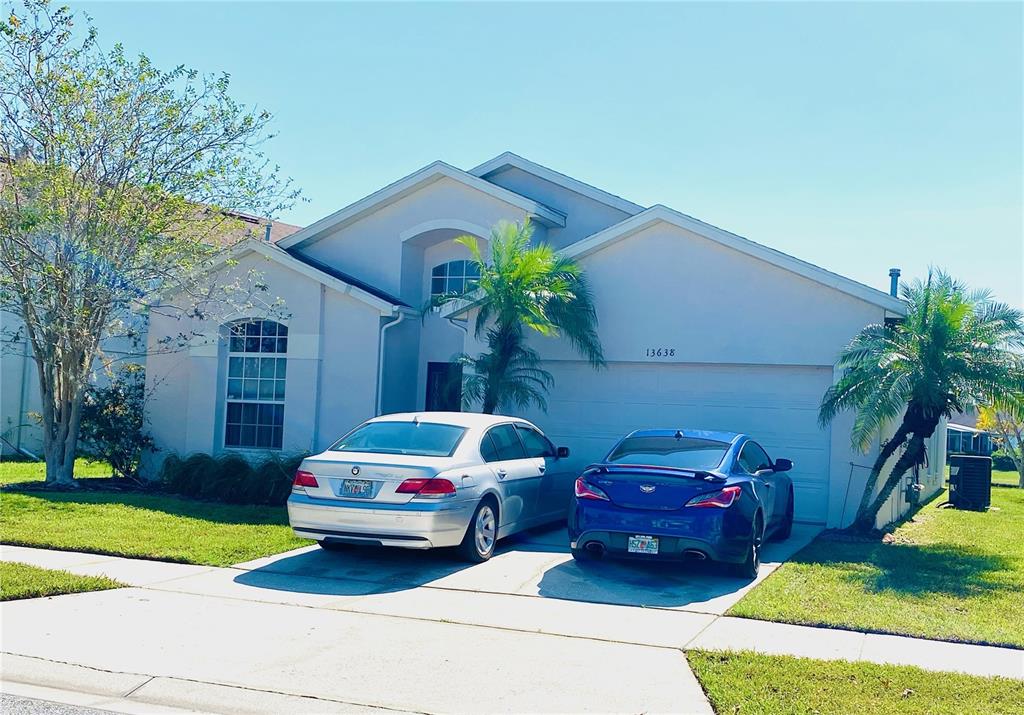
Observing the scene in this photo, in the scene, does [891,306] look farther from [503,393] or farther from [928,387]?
[503,393]

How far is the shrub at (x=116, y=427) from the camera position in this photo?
1662 centimetres

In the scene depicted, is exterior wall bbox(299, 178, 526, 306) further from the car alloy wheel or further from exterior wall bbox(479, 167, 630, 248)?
the car alloy wheel

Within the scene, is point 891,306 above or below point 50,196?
below

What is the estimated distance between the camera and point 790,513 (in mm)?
12398

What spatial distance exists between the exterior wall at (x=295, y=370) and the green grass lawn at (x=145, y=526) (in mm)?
2602

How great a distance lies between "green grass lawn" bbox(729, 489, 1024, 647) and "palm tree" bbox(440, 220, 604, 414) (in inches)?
187

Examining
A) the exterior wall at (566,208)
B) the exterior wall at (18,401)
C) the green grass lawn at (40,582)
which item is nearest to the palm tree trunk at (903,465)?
the exterior wall at (566,208)

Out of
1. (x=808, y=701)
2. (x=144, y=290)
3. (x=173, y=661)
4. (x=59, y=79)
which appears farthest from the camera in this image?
(x=144, y=290)

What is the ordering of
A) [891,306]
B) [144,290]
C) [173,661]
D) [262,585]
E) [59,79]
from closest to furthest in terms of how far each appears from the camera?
[173,661] → [262,585] → [891,306] → [59,79] → [144,290]

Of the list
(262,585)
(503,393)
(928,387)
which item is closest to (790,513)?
(928,387)

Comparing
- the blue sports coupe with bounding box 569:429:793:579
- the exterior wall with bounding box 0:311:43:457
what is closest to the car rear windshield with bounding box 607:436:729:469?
the blue sports coupe with bounding box 569:429:793:579

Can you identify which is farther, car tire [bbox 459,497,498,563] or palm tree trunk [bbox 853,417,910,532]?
palm tree trunk [bbox 853,417,910,532]

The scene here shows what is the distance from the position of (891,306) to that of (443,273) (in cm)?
841

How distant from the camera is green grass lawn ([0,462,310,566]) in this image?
10.6 metres
